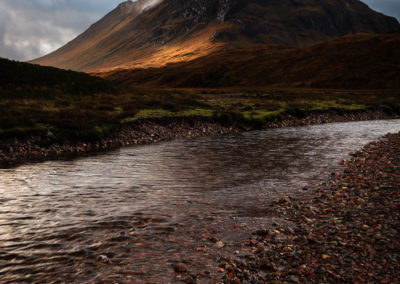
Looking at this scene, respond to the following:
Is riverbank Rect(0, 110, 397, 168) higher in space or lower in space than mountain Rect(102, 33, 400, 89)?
lower

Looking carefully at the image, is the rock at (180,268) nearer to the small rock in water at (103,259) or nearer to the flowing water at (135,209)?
the flowing water at (135,209)

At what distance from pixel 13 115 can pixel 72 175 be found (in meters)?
14.0

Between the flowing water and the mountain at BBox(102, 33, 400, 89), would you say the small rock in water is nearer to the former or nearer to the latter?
the flowing water

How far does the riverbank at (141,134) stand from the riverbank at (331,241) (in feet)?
52.0

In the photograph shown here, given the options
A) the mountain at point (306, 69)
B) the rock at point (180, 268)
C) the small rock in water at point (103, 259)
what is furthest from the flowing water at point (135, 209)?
the mountain at point (306, 69)

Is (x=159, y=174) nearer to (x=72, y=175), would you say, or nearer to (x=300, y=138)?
(x=72, y=175)

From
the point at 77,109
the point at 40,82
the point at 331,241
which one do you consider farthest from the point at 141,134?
the point at 40,82

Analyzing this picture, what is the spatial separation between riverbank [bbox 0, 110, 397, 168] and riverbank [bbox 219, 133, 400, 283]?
1585cm

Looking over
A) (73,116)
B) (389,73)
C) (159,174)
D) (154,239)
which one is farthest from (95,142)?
(389,73)

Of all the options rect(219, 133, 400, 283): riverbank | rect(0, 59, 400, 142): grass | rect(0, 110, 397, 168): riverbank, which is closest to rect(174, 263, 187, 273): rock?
rect(219, 133, 400, 283): riverbank

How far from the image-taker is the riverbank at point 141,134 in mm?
19625

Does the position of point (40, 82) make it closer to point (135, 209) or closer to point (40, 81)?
point (40, 81)

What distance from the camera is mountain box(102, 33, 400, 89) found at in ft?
367

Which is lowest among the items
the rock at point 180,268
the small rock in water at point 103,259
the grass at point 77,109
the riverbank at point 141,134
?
the rock at point 180,268
